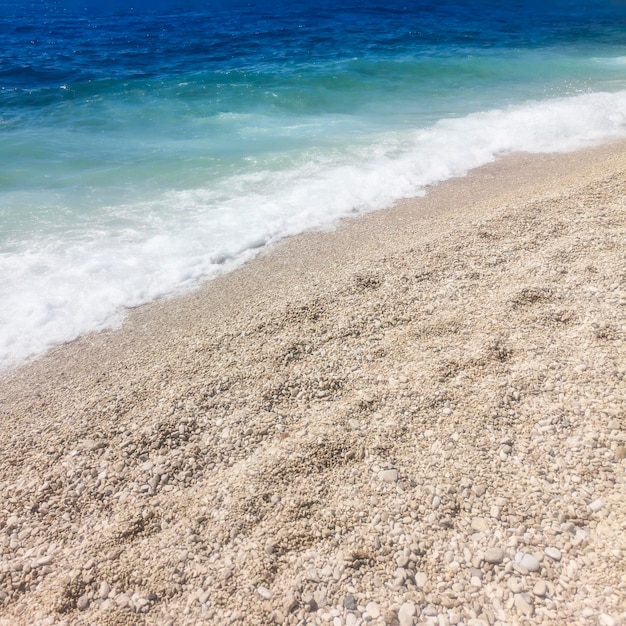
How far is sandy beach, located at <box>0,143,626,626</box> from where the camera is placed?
291cm

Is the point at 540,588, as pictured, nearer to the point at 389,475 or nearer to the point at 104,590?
the point at 389,475

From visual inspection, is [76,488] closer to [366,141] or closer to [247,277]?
[247,277]

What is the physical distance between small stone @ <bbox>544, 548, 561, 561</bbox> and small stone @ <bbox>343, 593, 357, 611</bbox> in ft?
3.96

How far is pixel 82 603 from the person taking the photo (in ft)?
10.0

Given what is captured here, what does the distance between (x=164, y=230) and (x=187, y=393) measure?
14.4 feet

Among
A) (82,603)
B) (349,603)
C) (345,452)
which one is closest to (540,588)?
(349,603)

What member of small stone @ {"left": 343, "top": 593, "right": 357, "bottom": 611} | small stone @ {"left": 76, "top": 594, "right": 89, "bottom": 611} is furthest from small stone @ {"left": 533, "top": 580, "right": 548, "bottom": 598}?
small stone @ {"left": 76, "top": 594, "right": 89, "bottom": 611}

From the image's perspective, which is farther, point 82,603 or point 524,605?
point 82,603

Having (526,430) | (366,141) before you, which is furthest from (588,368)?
(366,141)

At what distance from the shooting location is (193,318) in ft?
19.2

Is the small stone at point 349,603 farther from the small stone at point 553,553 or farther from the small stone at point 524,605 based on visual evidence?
the small stone at point 553,553

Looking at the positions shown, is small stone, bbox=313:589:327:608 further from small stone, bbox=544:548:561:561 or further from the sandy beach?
small stone, bbox=544:548:561:561

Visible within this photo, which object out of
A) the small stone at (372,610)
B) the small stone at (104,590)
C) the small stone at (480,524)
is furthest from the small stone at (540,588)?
the small stone at (104,590)

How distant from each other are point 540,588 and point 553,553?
0.80 ft
